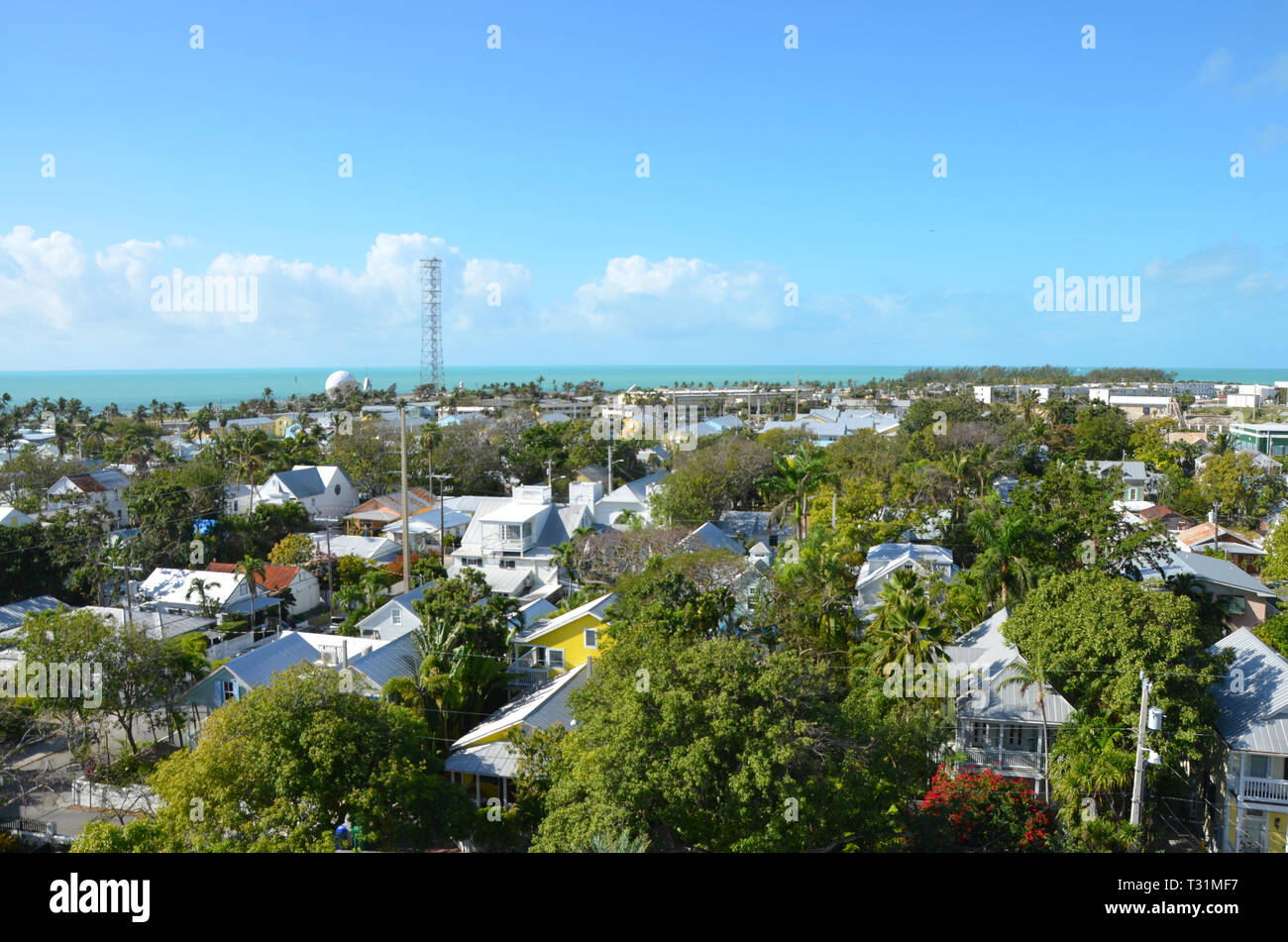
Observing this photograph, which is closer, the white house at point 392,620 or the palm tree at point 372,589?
the white house at point 392,620

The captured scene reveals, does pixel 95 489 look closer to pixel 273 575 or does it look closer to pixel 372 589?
pixel 273 575

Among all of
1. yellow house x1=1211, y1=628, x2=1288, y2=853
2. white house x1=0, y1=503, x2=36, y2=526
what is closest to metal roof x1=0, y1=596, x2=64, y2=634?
white house x1=0, y1=503, x2=36, y2=526

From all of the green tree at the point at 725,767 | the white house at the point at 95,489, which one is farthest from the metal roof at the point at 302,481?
the green tree at the point at 725,767

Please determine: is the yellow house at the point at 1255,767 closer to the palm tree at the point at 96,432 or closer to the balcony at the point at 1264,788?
the balcony at the point at 1264,788

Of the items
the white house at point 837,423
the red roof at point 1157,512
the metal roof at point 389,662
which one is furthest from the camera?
the white house at point 837,423

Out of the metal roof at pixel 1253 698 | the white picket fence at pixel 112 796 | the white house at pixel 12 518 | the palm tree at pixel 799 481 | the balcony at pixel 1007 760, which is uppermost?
the palm tree at pixel 799 481

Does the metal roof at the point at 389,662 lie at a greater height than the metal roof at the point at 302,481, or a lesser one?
lesser

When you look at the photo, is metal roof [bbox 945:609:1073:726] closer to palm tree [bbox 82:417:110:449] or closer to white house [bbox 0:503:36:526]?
white house [bbox 0:503:36:526]
